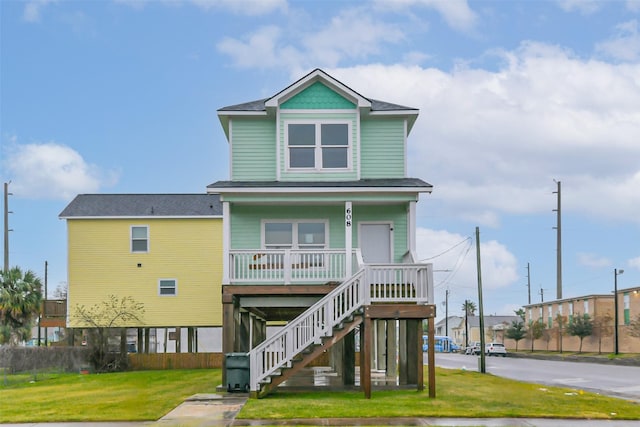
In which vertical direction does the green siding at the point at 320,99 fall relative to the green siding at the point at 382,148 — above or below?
above

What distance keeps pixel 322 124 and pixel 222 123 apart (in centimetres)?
329

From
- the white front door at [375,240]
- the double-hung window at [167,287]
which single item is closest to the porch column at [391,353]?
the white front door at [375,240]

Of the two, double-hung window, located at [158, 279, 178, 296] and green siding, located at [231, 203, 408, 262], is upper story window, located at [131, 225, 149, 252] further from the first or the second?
green siding, located at [231, 203, 408, 262]

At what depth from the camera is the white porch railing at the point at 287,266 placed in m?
22.4

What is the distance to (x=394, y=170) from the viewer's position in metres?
24.5

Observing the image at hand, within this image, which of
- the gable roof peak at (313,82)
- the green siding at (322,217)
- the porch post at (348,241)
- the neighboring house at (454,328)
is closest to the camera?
the porch post at (348,241)

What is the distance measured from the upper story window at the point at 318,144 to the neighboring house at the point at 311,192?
3 cm

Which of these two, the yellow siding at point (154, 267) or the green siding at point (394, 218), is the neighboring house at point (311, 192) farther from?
the yellow siding at point (154, 267)

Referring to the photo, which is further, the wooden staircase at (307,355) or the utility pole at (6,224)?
the utility pole at (6,224)

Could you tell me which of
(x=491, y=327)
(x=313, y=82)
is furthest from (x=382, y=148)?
(x=491, y=327)

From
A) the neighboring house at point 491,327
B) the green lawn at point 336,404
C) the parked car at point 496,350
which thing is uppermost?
the green lawn at point 336,404

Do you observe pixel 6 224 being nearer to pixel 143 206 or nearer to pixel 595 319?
pixel 143 206

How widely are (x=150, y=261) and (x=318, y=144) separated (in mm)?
16371

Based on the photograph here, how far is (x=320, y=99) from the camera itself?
79.5 feet
